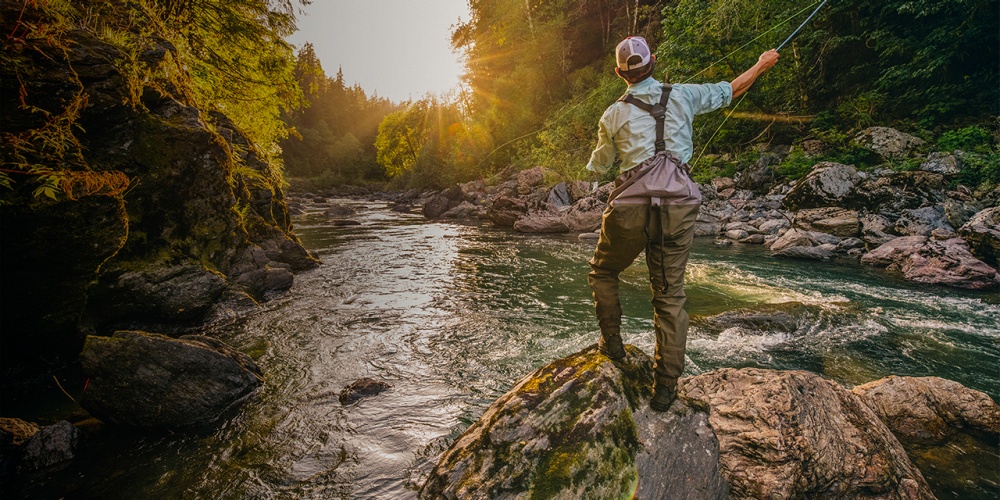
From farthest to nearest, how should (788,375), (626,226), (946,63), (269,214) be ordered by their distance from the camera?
(946,63), (269,214), (788,375), (626,226)

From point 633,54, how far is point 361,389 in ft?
14.2

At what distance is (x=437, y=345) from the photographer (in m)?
5.96

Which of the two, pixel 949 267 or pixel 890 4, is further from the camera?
pixel 890 4

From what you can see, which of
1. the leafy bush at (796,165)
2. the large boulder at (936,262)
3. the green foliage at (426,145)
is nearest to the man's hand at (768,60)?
the large boulder at (936,262)

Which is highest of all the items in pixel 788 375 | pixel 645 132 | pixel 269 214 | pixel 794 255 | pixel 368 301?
pixel 645 132

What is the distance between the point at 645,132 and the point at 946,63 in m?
21.4

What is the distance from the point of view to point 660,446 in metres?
2.65

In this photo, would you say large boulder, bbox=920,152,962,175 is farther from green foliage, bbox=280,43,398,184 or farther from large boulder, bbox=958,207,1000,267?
green foliage, bbox=280,43,398,184

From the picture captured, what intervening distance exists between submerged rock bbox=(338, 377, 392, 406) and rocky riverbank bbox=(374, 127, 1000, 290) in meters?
11.6

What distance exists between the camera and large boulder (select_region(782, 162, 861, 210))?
13625 mm

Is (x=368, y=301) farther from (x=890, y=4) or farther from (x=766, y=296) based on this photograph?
(x=890, y=4)

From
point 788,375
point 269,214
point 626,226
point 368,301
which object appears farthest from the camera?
point 269,214

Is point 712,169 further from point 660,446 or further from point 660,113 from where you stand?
point 660,446

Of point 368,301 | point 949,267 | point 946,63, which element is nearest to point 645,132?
point 368,301
